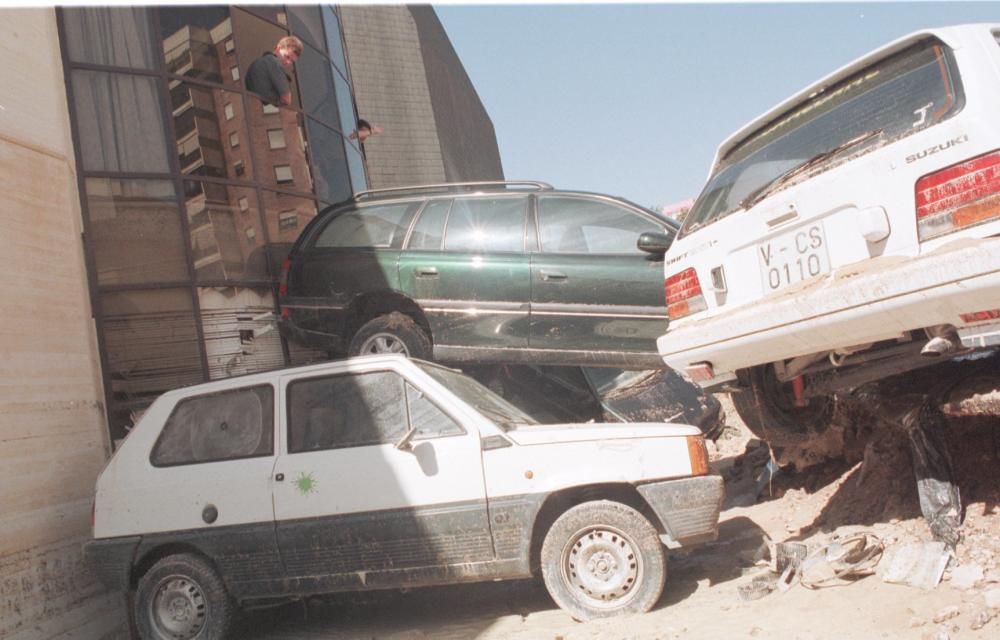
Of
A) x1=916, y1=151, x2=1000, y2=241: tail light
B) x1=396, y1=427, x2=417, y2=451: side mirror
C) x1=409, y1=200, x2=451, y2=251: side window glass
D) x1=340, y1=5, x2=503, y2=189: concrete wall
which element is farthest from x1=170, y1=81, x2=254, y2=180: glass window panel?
x1=340, y1=5, x2=503, y2=189: concrete wall

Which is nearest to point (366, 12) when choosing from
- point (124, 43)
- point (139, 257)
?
point (124, 43)

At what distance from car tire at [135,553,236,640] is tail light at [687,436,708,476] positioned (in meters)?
2.65

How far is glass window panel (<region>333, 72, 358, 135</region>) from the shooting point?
34.1 feet

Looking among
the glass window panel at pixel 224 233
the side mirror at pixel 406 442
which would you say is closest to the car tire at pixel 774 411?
the side mirror at pixel 406 442

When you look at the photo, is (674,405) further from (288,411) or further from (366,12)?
(366,12)

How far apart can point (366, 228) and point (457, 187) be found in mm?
841

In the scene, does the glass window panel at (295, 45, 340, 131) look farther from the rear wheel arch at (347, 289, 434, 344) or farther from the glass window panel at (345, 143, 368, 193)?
the rear wheel arch at (347, 289, 434, 344)

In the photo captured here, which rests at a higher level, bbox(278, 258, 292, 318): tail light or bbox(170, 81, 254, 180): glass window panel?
bbox(170, 81, 254, 180): glass window panel

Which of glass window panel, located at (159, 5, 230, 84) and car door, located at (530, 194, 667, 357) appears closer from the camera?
car door, located at (530, 194, 667, 357)

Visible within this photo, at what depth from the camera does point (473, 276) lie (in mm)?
6344

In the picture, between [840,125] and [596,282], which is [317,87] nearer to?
[596,282]

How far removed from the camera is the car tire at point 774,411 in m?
4.32

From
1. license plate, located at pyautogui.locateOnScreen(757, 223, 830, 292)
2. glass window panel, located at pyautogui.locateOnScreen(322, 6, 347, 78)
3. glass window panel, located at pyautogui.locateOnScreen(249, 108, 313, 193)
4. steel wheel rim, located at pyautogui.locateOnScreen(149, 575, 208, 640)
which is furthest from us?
glass window panel, located at pyautogui.locateOnScreen(322, 6, 347, 78)

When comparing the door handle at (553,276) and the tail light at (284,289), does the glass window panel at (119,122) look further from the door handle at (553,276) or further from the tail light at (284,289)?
the door handle at (553,276)
